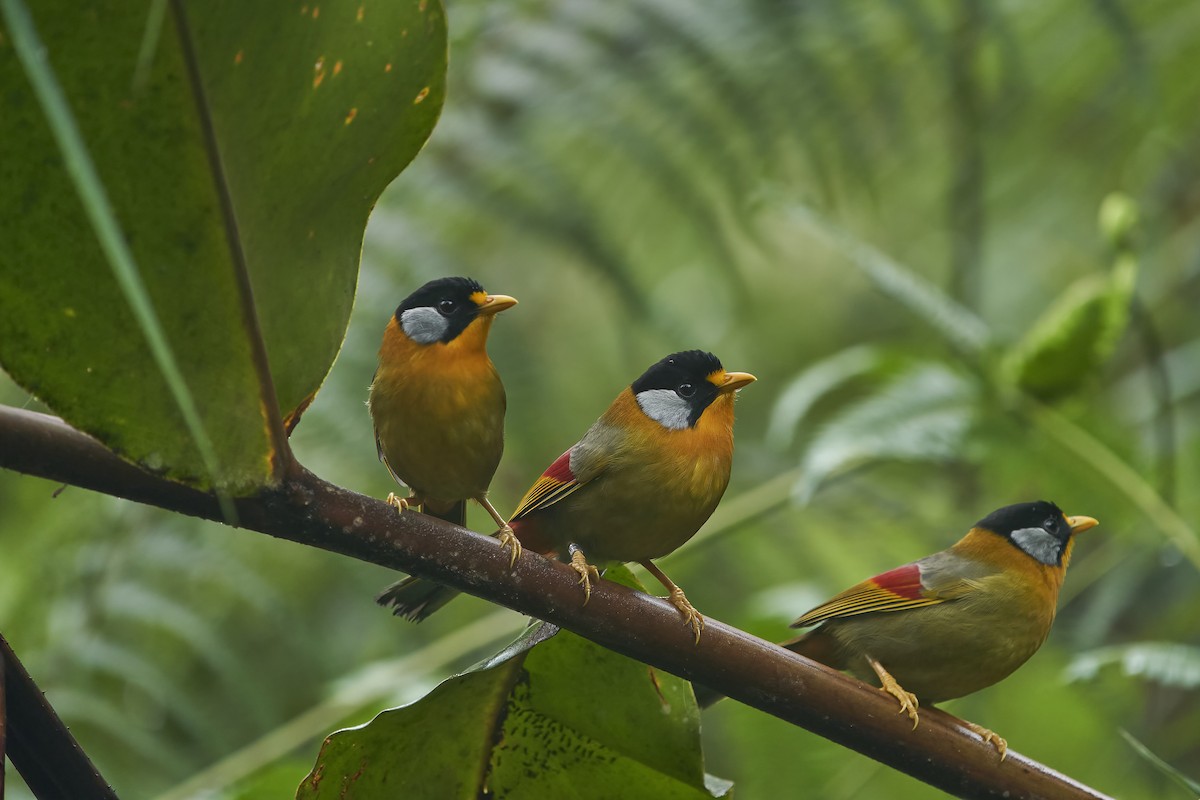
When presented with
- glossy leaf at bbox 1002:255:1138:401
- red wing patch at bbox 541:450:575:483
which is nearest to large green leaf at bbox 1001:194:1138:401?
glossy leaf at bbox 1002:255:1138:401

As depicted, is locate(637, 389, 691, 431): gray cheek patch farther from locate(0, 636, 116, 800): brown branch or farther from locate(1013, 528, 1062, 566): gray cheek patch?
locate(0, 636, 116, 800): brown branch

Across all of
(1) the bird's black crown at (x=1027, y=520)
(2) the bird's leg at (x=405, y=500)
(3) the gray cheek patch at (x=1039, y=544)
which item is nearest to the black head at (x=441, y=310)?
(2) the bird's leg at (x=405, y=500)

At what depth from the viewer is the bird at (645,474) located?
3.83 feet

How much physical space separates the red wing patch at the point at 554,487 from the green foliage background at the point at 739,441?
758 mm

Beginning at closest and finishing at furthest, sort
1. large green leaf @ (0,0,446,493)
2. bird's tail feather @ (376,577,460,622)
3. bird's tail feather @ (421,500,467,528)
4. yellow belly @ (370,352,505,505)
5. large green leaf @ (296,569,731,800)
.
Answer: large green leaf @ (0,0,446,493) < large green leaf @ (296,569,731,800) < bird's tail feather @ (376,577,460,622) < yellow belly @ (370,352,505,505) < bird's tail feather @ (421,500,467,528)

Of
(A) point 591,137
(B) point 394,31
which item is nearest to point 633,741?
(B) point 394,31

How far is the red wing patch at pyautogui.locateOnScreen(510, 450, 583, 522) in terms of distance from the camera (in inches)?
47.2

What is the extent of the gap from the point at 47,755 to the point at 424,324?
572mm

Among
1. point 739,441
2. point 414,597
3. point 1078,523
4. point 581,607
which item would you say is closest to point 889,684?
point 1078,523

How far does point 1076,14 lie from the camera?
296cm

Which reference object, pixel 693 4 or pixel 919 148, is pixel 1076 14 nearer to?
pixel 919 148

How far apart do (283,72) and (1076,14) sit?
8.76ft

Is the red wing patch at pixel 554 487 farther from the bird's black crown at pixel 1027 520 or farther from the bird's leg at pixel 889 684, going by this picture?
the bird's black crown at pixel 1027 520

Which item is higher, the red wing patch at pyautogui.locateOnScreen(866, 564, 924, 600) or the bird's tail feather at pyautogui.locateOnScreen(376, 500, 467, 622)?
the bird's tail feather at pyautogui.locateOnScreen(376, 500, 467, 622)
